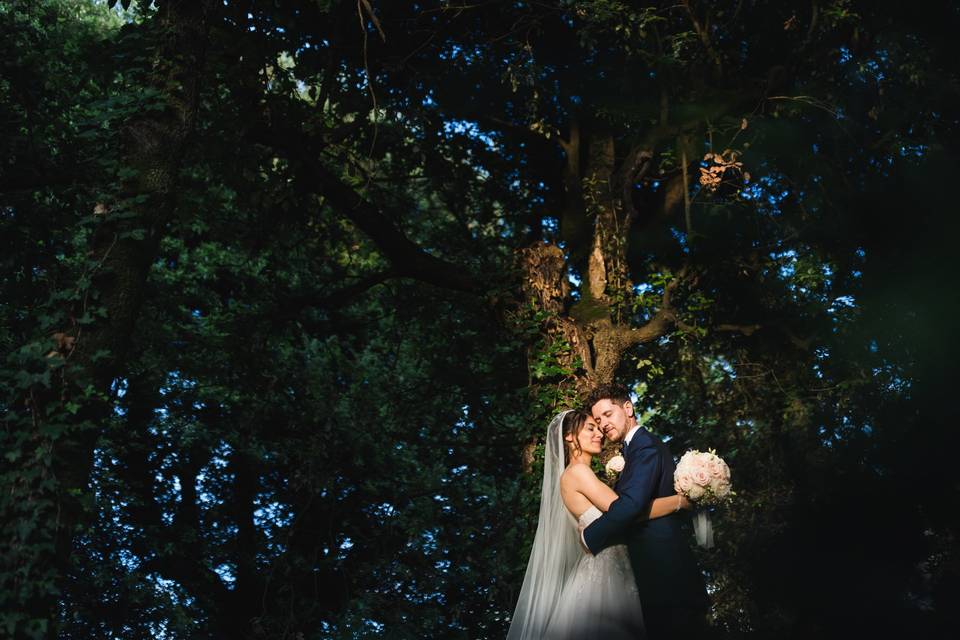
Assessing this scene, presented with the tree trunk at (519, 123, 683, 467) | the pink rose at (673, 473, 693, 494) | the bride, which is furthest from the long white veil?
the tree trunk at (519, 123, 683, 467)

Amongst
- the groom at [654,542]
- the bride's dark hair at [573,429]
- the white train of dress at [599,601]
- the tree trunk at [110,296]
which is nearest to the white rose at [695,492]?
the groom at [654,542]

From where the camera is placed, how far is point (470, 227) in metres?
17.1

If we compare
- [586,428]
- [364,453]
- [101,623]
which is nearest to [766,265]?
[586,428]

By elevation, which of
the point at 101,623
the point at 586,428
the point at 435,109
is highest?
the point at 435,109

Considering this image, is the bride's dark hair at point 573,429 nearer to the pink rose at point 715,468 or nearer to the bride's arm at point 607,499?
the bride's arm at point 607,499

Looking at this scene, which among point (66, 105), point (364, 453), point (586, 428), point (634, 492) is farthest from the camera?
point (364, 453)

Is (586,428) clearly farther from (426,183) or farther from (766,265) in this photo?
(426,183)

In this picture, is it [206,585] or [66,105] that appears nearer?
[66,105]

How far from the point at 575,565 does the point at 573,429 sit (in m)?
0.90

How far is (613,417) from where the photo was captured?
21.0 ft

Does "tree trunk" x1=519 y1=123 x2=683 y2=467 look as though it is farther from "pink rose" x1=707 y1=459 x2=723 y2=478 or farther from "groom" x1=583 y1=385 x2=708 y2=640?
"pink rose" x1=707 y1=459 x2=723 y2=478

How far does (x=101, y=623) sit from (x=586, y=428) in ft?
38.8

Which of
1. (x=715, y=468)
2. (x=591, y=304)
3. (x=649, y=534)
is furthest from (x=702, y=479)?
(x=591, y=304)

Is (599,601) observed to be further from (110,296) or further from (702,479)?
(110,296)
